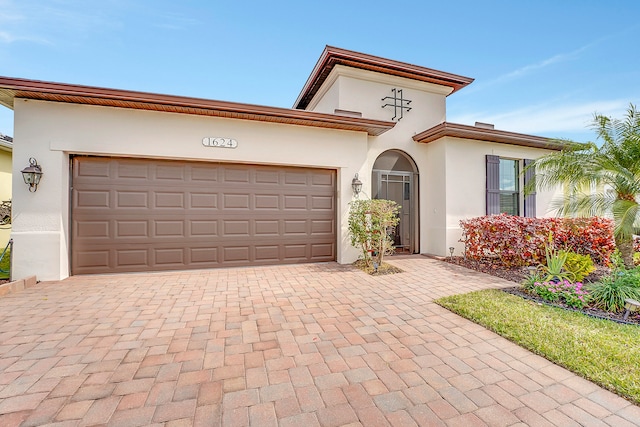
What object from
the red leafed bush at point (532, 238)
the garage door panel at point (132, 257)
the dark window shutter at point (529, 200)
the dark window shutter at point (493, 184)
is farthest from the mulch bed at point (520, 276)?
the garage door panel at point (132, 257)

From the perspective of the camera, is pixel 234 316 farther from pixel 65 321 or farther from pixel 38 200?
pixel 38 200

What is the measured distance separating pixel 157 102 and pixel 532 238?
8.42m

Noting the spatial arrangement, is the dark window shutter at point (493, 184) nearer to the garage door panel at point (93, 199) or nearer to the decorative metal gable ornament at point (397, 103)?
the decorative metal gable ornament at point (397, 103)

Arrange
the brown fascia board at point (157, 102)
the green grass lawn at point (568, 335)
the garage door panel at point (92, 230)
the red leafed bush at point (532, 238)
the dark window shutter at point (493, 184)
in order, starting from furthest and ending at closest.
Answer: the dark window shutter at point (493, 184), the red leafed bush at point (532, 238), the garage door panel at point (92, 230), the brown fascia board at point (157, 102), the green grass lawn at point (568, 335)

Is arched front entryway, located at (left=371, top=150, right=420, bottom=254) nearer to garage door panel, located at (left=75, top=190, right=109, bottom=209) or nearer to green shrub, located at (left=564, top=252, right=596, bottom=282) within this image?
green shrub, located at (left=564, top=252, right=596, bottom=282)

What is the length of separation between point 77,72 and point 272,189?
6543 millimetres

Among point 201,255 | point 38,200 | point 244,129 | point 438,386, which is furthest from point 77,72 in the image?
point 438,386

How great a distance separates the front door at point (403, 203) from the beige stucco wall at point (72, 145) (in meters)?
3.45

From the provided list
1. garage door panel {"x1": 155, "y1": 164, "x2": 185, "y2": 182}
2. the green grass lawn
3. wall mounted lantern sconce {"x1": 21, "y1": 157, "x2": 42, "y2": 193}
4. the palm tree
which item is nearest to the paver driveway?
the green grass lawn

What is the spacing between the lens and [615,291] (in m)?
3.68

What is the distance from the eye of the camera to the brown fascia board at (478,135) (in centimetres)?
689

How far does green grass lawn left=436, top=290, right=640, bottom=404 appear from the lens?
2146 millimetres

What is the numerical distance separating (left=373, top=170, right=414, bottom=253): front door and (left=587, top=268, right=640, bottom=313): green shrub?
13.8 ft

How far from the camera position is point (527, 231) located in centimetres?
592
